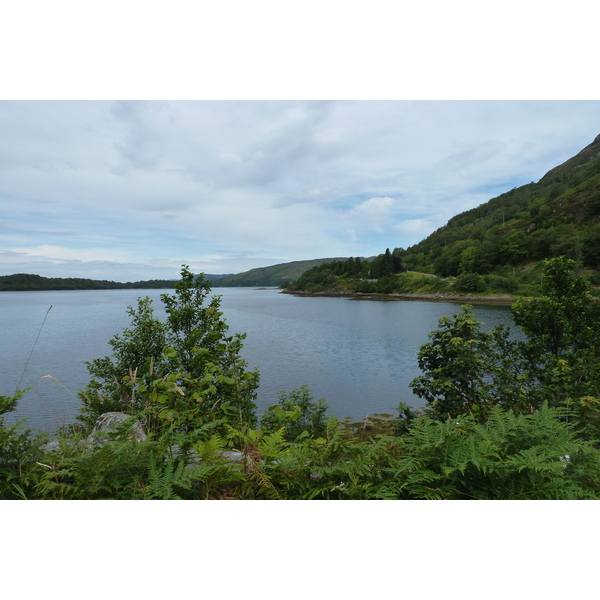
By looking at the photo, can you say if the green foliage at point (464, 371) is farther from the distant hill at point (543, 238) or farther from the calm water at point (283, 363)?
the distant hill at point (543, 238)

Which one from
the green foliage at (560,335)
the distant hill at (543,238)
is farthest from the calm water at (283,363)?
the distant hill at (543,238)

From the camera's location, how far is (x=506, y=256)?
100 metres

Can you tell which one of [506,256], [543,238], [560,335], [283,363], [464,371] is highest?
[543,238]

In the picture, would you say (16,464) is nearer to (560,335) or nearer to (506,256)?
(560,335)

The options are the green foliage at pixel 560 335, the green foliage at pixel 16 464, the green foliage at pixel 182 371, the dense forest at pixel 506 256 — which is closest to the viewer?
the green foliage at pixel 16 464

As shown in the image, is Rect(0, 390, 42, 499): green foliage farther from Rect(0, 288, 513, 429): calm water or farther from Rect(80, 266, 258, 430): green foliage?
Rect(0, 288, 513, 429): calm water

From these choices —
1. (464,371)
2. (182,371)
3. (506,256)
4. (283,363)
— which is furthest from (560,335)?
(506,256)

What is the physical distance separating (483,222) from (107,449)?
169789mm

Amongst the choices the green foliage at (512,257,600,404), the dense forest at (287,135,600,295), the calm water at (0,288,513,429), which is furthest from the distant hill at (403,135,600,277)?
the green foliage at (512,257,600,404)

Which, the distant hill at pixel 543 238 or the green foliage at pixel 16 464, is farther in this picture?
the distant hill at pixel 543 238

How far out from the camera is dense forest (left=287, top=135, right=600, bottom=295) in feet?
266

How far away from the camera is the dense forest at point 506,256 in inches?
3191

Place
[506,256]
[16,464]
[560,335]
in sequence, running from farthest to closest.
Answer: [506,256] → [560,335] → [16,464]

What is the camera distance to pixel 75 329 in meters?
36.7
